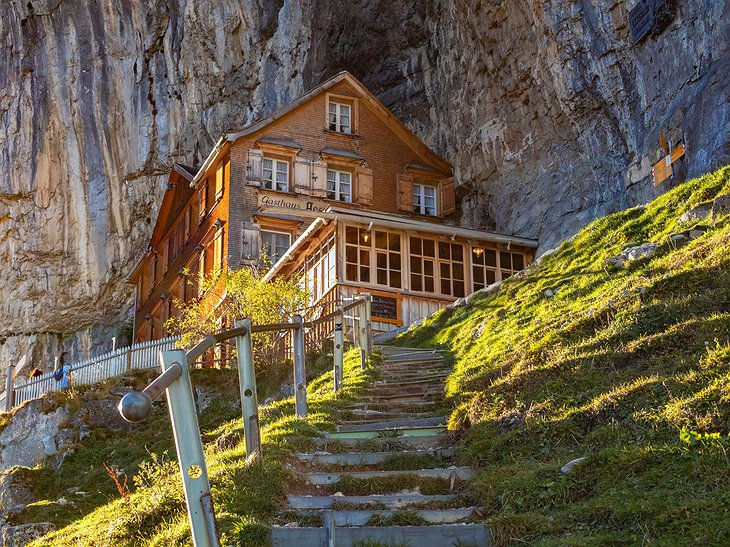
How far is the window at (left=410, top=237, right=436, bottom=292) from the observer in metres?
25.1

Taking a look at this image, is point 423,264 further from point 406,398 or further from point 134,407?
point 134,407

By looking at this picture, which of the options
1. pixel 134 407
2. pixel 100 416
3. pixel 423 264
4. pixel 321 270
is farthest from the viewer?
pixel 423 264

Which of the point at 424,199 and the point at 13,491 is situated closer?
the point at 13,491

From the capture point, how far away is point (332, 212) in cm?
2414

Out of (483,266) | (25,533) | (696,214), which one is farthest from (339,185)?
(25,533)

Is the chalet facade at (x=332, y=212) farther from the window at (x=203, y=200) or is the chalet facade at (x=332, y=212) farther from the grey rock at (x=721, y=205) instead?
Result: the grey rock at (x=721, y=205)

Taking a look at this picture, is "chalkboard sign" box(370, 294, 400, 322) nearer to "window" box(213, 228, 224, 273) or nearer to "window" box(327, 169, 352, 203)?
"window" box(213, 228, 224, 273)

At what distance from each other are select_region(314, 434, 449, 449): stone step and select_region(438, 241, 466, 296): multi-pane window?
1588 cm

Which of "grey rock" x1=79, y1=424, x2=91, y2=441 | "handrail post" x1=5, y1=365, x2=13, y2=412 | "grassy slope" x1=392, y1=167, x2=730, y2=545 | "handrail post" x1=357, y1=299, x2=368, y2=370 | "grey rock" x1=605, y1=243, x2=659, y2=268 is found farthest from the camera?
"handrail post" x1=5, y1=365, x2=13, y2=412

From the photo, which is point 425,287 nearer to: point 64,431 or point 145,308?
point 64,431

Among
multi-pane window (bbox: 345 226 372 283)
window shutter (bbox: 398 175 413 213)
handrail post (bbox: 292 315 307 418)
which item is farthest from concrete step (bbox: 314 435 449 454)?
window shutter (bbox: 398 175 413 213)

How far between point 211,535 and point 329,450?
13.5ft

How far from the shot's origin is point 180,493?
7.62 m

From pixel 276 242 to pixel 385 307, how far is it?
7.94 meters
